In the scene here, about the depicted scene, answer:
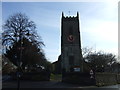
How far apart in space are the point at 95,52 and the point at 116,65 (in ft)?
68.7

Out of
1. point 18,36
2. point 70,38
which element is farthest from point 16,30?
point 70,38

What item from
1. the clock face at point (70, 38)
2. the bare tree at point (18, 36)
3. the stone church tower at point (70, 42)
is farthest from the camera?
the clock face at point (70, 38)

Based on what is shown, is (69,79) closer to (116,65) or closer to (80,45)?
(80,45)

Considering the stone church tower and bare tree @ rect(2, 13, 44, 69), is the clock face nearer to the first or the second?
the stone church tower

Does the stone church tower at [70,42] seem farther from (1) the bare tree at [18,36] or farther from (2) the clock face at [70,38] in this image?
(1) the bare tree at [18,36]

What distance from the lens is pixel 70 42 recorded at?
273ft

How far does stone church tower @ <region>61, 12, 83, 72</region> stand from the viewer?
80750mm

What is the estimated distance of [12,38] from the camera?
49.1 metres

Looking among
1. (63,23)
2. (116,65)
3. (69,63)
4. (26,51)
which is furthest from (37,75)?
(116,65)

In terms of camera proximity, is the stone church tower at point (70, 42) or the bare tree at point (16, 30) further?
the stone church tower at point (70, 42)

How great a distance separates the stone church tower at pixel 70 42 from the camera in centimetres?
8075

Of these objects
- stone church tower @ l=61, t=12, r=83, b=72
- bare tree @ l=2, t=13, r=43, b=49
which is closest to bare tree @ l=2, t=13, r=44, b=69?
bare tree @ l=2, t=13, r=43, b=49

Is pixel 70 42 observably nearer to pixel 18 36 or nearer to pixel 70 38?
pixel 70 38

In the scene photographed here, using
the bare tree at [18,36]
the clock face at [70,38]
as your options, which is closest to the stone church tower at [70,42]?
the clock face at [70,38]
